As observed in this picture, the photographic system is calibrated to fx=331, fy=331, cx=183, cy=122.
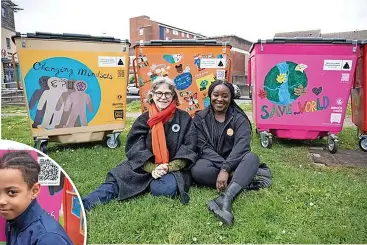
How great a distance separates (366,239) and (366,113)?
2.18 m

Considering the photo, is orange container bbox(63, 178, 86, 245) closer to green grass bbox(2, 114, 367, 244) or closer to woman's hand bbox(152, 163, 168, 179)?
green grass bbox(2, 114, 367, 244)

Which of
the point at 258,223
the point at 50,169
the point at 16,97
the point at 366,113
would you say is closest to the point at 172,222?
the point at 258,223

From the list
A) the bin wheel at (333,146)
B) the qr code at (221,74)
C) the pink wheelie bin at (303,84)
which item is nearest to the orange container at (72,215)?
the qr code at (221,74)

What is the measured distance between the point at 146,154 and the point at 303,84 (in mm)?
2067

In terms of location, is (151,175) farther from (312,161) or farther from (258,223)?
(312,161)

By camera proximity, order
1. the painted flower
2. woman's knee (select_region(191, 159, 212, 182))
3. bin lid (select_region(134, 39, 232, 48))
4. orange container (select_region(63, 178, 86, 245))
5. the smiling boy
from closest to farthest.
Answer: the smiling boy → orange container (select_region(63, 178, 86, 245)) → woman's knee (select_region(191, 159, 212, 182)) → bin lid (select_region(134, 39, 232, 48)) → the painted flower

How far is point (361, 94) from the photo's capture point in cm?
352

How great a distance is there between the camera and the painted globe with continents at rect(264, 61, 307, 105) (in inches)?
135

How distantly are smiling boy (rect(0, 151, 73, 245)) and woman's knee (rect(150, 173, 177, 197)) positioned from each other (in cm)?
111

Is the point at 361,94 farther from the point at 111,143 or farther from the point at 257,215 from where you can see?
the point at 111,143

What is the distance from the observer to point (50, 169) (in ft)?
3.43

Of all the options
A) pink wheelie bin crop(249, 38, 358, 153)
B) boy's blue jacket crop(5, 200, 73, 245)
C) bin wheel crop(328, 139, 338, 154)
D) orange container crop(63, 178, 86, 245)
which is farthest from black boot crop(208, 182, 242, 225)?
bin wheel crop(328, 139, 338, 154)

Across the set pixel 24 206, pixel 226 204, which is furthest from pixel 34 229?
pixel 226 204

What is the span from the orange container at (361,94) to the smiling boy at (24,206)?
334 cm
